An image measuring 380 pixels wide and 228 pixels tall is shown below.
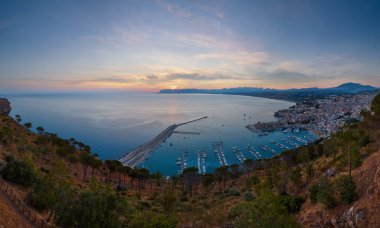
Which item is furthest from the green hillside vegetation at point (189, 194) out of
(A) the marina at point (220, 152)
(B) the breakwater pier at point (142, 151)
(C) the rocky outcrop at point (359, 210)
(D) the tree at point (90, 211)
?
(B) the breakwater pier at point (142, 151)

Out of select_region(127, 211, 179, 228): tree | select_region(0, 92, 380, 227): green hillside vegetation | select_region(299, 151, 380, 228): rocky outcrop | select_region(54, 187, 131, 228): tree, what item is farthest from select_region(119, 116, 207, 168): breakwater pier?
select_region(299, 151, 380, 228): rocky outcrop

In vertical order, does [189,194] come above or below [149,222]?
below

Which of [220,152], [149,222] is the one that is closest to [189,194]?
[149,222]

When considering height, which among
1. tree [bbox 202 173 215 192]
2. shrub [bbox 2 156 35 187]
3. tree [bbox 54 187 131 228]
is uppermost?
tree [bbox 54 187 131 228]

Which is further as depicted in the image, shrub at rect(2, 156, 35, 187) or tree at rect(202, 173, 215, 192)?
tree at rect(202, 173, 215, 192)

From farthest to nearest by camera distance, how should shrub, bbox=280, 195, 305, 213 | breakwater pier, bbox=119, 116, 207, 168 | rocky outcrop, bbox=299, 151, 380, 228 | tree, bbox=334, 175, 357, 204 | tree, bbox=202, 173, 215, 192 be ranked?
breakwater pier, bbox=119, 116, 207, 168, tree, bbox=202, 173, 215, 192, shrub, bbox=280, 195, 305, 213, tree, bbox=334, 175, 357, 204, rocky outcrop, bbox=299, 151, 380, 228

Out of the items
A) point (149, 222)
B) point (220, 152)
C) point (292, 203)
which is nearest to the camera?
point (149, 222)

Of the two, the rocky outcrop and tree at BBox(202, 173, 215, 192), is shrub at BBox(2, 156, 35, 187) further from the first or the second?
tree at BBox(202, 173, 215, 192)

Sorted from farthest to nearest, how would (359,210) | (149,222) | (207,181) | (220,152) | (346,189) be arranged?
1. (220,152)
2. (207,181)
3. (346,189)
4. (359,210)
5. (149,222)

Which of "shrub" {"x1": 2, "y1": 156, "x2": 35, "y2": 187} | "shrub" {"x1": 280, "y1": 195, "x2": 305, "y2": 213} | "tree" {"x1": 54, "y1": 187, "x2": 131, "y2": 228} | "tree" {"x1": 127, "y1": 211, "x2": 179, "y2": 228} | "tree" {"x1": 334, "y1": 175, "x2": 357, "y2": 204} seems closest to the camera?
"tree" {"x1": 54, "y1": 187, "x2": 131, "y2": 228}

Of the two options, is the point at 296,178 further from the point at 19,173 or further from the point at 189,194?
the point at 19,173

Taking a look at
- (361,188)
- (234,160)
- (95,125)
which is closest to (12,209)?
(361,188)

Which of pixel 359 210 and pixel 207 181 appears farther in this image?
pixel 207 181
